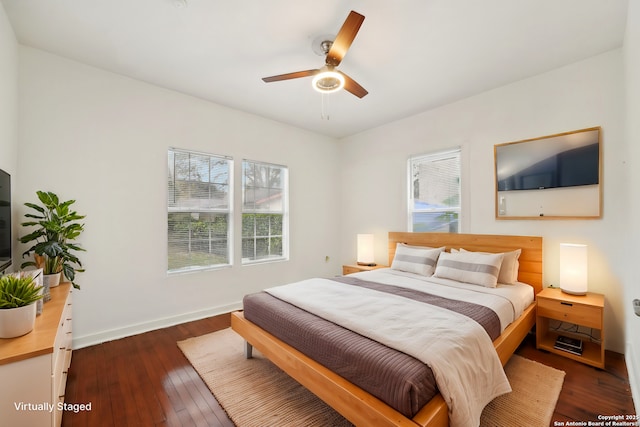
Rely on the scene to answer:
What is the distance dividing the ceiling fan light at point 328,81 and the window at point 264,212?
1959 millimetres

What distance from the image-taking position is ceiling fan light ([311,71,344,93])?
222 centimetres

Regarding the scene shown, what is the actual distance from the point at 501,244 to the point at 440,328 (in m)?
1.96

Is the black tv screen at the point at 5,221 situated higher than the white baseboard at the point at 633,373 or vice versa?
the black tv screen at the point at 5,221

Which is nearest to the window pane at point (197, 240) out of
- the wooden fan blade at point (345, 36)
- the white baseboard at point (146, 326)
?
the white baseboard at point (146, 326)

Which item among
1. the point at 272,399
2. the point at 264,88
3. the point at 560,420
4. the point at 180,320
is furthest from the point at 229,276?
the point at 560,420

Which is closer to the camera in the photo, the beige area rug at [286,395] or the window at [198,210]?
the beige area rug at [286,395]

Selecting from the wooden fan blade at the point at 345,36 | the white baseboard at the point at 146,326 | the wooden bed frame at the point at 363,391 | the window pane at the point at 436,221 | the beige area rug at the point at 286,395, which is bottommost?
the beige area rug at the point at 286,395

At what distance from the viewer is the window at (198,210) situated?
132 inches

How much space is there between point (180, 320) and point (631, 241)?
4.38 m

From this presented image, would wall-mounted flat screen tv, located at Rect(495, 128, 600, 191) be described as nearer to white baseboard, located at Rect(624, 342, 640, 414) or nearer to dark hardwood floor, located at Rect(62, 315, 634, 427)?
white baseboard, located at Rect(624, 342, 640, 414)

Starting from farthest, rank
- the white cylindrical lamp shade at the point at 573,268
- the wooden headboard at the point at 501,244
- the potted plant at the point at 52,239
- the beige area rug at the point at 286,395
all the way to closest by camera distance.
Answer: the wooden headboard at the point at 501,244, the white cylindrical lamp shade at the point at 573,268, the potted plant at the point at 52,239, the beige area rug at the point at 286,395

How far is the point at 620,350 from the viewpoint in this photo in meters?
2.47

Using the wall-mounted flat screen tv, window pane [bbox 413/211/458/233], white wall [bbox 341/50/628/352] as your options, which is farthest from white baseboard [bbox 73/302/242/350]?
the wall-mounted flat screen tv

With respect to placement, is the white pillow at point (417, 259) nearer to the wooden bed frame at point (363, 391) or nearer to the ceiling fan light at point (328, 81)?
the wooden bed frame at point (363, 391)
